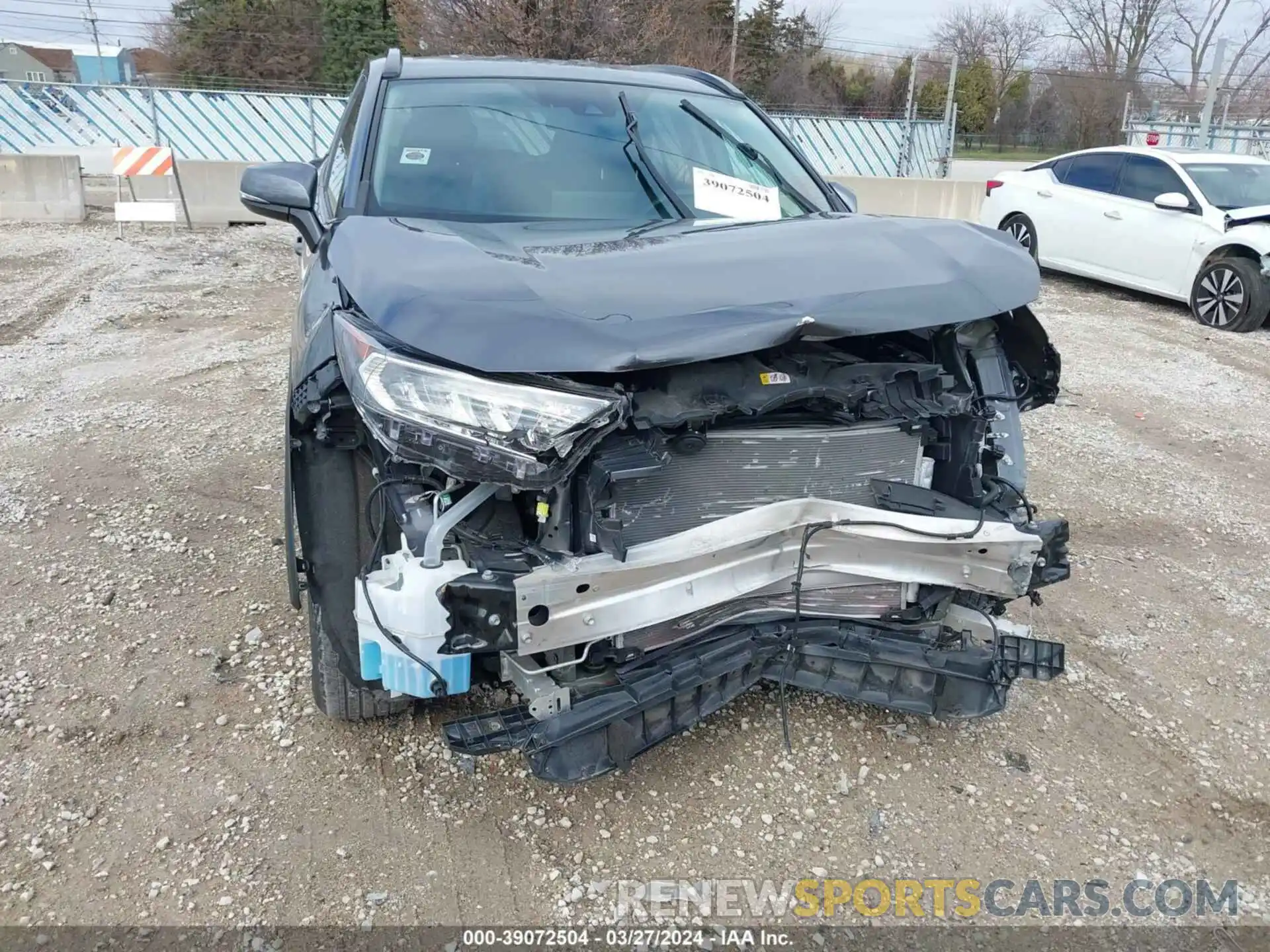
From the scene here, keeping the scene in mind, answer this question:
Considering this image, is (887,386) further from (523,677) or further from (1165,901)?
(1165,901)

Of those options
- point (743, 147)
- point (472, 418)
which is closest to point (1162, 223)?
point (743, 147)

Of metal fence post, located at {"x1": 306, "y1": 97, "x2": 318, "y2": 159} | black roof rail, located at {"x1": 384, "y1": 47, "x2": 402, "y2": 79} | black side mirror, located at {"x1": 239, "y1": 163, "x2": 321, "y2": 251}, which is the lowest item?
black side mirror, located at {"x1": 239, "y1": 163, "x2": 321, "y2": 251}

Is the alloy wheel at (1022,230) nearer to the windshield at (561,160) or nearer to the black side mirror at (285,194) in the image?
the windshield at (561,160)

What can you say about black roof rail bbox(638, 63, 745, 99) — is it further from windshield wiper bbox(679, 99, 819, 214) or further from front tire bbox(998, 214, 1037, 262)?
front tire bbox(998, 214, 1037, 262)

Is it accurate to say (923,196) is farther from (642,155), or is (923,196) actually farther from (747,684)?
Answer: (747,684)

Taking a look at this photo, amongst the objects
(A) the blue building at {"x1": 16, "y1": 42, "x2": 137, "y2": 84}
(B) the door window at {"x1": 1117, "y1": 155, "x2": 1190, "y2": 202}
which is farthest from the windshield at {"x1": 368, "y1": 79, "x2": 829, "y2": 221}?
(A) the blue building at {"x1": 16, "y1": 42, "x2": 137, "y2": 84}

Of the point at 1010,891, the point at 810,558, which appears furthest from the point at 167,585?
the point at 1010,891

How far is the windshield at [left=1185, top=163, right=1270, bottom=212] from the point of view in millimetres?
8430

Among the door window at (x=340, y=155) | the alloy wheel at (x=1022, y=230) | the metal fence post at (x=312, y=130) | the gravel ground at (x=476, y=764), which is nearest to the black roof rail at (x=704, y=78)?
the door window at (x=340, y=155)

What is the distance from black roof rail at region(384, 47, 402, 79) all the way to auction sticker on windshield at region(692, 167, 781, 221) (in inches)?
47.4

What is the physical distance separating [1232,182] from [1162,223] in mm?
788

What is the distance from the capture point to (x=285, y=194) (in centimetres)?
319

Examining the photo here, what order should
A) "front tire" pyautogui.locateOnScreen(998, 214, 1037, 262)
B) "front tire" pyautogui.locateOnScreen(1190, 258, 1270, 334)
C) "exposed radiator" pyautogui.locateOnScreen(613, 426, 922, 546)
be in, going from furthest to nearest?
"front tire" pyautogui.locateOnScreen(998, 214, 1037, 262), "front tire" pyautogui.locateOnScreen(1190, 258, 1270, 334), "exposed radiator" pyautogui.locateOnScreen(613, 426, 922, 546)

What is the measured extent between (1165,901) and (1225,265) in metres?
7.74
